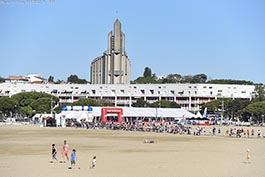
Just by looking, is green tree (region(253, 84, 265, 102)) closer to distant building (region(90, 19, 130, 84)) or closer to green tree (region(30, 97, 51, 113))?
distant building (region(90, 19, 130, 84))

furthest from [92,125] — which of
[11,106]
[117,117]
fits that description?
[11,106]

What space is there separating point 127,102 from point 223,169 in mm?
123552

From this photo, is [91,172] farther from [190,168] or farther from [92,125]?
[92,125]

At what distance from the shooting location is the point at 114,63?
159625 millimetres

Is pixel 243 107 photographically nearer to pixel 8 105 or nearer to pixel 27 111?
pixel 27 111

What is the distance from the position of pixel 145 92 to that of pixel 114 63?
46.5 ft

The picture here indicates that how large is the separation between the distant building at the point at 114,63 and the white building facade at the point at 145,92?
8968mm

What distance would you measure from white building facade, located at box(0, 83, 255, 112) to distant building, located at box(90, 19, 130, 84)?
8.97 meters

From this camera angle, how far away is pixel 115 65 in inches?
6270

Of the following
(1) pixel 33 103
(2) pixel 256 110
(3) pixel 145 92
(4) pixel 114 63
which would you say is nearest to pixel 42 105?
(1) pixel 33 103

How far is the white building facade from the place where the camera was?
484 feet

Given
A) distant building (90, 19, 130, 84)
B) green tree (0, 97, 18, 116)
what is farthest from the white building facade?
green tree (0, 97, 18, 116)

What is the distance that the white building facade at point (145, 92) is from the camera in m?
148

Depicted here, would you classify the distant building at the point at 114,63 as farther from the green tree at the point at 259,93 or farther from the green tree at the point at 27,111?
the green tree at the point at 259,93
